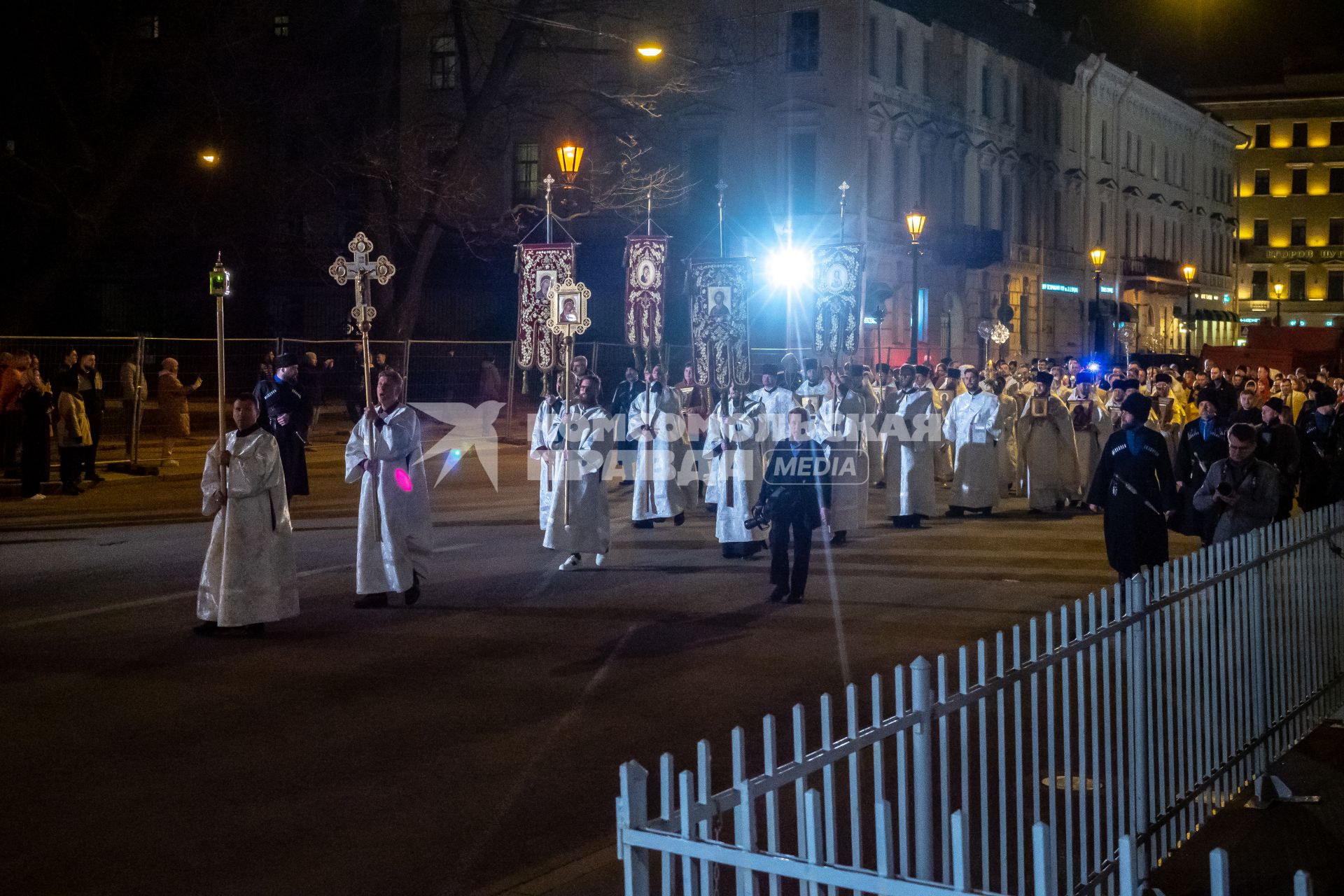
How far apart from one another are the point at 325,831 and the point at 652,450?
11769mm

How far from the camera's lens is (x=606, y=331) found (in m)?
42.8

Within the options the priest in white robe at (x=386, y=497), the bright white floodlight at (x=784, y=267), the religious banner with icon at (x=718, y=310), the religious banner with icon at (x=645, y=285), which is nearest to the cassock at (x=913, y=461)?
the religious banner with icon at (x=718, y=310)

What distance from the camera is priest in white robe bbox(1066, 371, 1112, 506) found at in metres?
21.0

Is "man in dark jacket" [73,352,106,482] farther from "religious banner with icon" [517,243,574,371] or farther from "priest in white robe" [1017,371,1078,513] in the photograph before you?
"priest in white robe" [1017,371,1078,513]

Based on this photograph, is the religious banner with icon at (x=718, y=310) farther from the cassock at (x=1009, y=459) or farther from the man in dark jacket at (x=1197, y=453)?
the man in dark jacket at (x=1197, y=453)

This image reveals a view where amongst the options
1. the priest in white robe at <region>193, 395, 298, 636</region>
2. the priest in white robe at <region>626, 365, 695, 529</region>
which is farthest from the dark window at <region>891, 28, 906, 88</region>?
the priest in white robe at <region>193, 395, 298, 636</region>

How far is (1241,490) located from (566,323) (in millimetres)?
9494

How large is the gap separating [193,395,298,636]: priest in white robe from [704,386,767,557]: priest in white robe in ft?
16.6

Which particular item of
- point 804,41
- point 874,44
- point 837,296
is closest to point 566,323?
point 837,296

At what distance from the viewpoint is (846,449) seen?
17688mm

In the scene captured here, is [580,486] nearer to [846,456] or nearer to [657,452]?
[657,452]

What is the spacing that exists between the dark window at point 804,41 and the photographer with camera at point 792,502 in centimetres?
3184

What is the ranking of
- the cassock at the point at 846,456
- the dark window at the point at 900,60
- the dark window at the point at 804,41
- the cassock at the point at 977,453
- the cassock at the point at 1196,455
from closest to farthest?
1. the cassock at the point at 1196,455
2. the cassock at the point at 846,456
3. the cassock at the point at 977,453
4. the dark window at the point at 804,41
5. the dark window at the point at 900,60

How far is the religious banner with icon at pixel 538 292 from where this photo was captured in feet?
74.9
